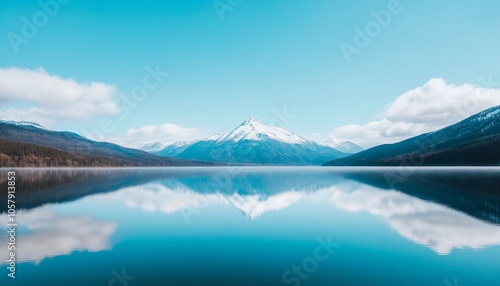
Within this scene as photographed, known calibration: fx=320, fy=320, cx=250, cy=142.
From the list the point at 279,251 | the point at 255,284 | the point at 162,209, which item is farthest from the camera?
the point at 162,209

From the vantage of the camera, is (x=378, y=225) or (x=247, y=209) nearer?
(x=378, y=225)

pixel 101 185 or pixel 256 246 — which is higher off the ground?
pixel 101 185

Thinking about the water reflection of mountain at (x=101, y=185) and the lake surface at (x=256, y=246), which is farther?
the water reflection of mountain at (x=101, y=185)

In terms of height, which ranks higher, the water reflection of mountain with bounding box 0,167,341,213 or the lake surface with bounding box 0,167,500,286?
the water reflection of mountain with bounding box 0,167,341,213

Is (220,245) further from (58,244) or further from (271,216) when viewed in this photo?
(271,216)

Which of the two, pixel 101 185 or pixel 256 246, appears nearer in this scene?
pixel 256 246

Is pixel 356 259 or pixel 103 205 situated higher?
pixel 103 205

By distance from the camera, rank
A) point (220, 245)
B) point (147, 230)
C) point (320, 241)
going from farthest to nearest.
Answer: point (147, 230), point (320, 241), point (220, 245)

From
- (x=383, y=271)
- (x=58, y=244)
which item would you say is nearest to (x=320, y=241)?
(x=383, y=271)

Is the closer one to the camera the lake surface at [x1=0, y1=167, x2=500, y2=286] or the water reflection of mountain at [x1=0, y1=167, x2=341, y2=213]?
the lake surface at [x1=0, y1=167, x2=500, y2=286]

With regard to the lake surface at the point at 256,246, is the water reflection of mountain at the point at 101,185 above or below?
above

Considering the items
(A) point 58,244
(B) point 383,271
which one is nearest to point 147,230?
(A) point 58,244
